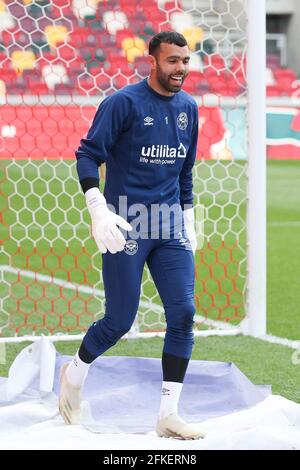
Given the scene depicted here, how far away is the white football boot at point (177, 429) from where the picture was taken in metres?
3.71

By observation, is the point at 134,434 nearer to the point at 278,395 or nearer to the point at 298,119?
the point at 278,395

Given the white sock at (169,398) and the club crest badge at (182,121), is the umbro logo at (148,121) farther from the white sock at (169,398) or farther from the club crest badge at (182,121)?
the white sock at (169,398)

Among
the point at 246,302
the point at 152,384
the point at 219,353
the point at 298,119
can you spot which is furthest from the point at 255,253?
the point at 298,119

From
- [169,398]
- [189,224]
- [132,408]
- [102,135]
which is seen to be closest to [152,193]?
[102,135]

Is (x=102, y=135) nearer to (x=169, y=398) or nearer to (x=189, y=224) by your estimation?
(x=189, y=224)

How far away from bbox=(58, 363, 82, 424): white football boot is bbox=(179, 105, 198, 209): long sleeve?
89 cm

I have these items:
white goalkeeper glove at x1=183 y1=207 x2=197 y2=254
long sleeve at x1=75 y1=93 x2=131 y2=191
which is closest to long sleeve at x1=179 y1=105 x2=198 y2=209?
white goalkeeper glove at x1=183 y1=207 x2=197 y2=254

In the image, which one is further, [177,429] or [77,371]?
[77,371]

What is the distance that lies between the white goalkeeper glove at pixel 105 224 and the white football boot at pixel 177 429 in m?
0.68

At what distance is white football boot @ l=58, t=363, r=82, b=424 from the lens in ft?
13.2

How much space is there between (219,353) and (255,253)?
661 mm

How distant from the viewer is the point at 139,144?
3791mm

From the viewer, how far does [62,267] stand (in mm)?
8000

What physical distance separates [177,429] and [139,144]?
1.09m
